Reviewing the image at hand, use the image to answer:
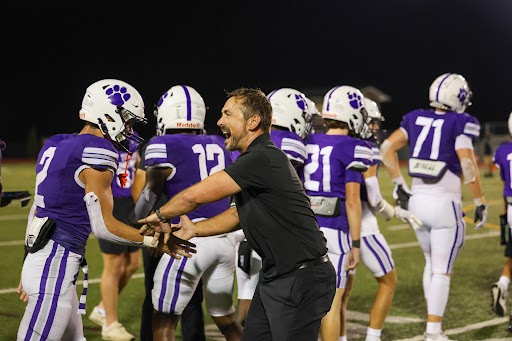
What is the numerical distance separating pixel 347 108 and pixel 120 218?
2.21 meters

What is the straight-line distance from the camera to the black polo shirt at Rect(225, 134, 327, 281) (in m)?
3.18

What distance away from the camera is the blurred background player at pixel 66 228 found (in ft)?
11.5

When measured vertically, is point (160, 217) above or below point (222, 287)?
above

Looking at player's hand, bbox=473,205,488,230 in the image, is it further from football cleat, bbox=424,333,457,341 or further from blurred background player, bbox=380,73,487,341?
football cleat, bbox=424,333,457,341

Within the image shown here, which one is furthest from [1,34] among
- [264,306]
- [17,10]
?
[264,306]

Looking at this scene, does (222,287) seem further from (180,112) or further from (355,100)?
(355,100)

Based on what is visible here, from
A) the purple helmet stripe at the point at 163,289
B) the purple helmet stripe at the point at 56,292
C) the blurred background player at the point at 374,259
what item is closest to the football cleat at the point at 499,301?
the blurred background player at the point at 374,259

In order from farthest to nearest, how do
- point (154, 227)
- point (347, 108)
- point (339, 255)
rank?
point (347, 108) → point (339, 255) → point (154, 227)

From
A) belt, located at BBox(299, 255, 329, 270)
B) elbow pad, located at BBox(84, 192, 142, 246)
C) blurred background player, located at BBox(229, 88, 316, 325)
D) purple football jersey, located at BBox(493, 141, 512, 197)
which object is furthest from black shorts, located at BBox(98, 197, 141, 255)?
purple football jersey, located at BBox(493, 141, 512, 197)

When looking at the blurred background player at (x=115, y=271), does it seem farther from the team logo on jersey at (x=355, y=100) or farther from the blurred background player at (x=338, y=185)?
the team logo on jersey at (x=355, y=100)

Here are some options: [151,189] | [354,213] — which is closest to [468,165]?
[354,213]

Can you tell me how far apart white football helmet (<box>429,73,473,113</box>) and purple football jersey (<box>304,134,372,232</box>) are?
124 cm

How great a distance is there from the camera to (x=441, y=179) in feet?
18.9

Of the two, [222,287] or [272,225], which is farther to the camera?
[222,287]
